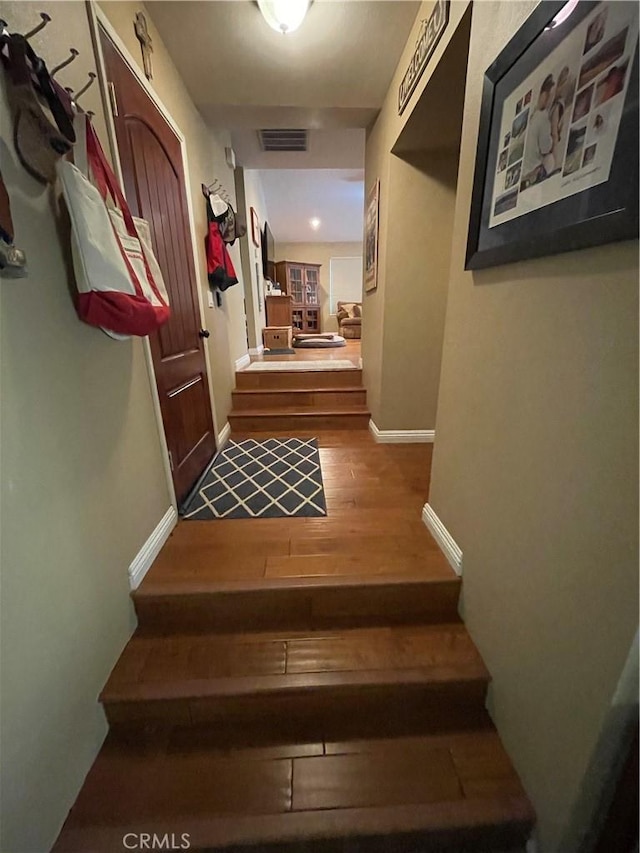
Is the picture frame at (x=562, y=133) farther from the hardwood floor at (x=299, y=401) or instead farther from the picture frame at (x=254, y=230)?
the picture frame at (x=254, y=230)

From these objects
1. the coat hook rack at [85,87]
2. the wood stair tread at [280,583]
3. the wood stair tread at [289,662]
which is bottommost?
the wood stair tread at [289,662]

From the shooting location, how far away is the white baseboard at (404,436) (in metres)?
2.73

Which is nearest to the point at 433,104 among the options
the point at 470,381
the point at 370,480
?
the point at 470,381

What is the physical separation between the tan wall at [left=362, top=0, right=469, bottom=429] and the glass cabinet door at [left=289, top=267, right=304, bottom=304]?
220 inches

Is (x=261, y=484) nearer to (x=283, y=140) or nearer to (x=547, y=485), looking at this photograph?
(x=547, y=485)

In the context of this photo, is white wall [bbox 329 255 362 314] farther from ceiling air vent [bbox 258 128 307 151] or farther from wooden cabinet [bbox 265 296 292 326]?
ceiling air vent [bbox 258 128 307 151]

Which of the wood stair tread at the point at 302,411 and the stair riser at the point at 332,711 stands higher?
the wood stair tread at the point at 302,411

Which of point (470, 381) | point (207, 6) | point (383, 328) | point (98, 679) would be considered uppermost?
point (207, 6)

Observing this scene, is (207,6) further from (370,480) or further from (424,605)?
(424,605)

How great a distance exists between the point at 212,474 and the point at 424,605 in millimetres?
1530

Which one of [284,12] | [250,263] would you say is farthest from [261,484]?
[250,263]

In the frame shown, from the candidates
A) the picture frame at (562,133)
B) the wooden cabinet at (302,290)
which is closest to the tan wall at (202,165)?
the picture frame at (562,133)

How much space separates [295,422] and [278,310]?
3.72 metres

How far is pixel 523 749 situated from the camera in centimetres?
96
